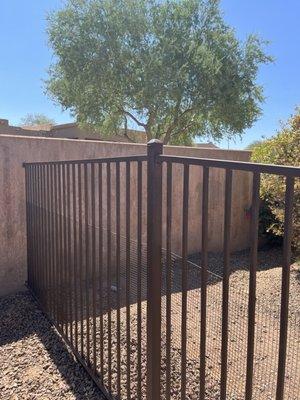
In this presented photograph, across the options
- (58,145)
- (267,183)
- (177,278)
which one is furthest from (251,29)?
(177,278)

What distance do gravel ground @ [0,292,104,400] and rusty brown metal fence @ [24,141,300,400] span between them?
0.39ft

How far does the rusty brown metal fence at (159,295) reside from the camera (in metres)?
1.41

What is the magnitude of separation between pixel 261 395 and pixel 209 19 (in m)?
13.2

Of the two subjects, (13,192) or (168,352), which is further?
(13,192)

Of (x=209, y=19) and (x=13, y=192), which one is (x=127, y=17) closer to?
(x=209, y=19)

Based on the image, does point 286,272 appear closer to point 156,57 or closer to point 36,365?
point 36,365

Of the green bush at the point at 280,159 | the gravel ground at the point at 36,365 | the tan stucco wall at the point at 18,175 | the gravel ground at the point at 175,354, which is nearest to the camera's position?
the gravel ground at the point at 175,354

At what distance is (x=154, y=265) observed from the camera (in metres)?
1.84

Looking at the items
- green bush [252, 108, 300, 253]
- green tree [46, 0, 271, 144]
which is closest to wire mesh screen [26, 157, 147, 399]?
green bush [252, 108, 300, 253]

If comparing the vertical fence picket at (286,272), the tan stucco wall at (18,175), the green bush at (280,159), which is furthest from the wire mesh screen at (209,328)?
the tan stucco wall at (18,175)

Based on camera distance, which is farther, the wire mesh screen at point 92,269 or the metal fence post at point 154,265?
the wire mesh screen at point 92,269

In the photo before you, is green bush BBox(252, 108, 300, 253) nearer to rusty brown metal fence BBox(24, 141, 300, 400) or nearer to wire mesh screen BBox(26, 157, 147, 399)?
rusty brown metal fence BBox(24, 141, 300, 400)

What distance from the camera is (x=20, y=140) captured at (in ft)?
14.2

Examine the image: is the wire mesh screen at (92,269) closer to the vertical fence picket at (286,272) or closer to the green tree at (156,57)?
the vertical fence picket at (286,272)
